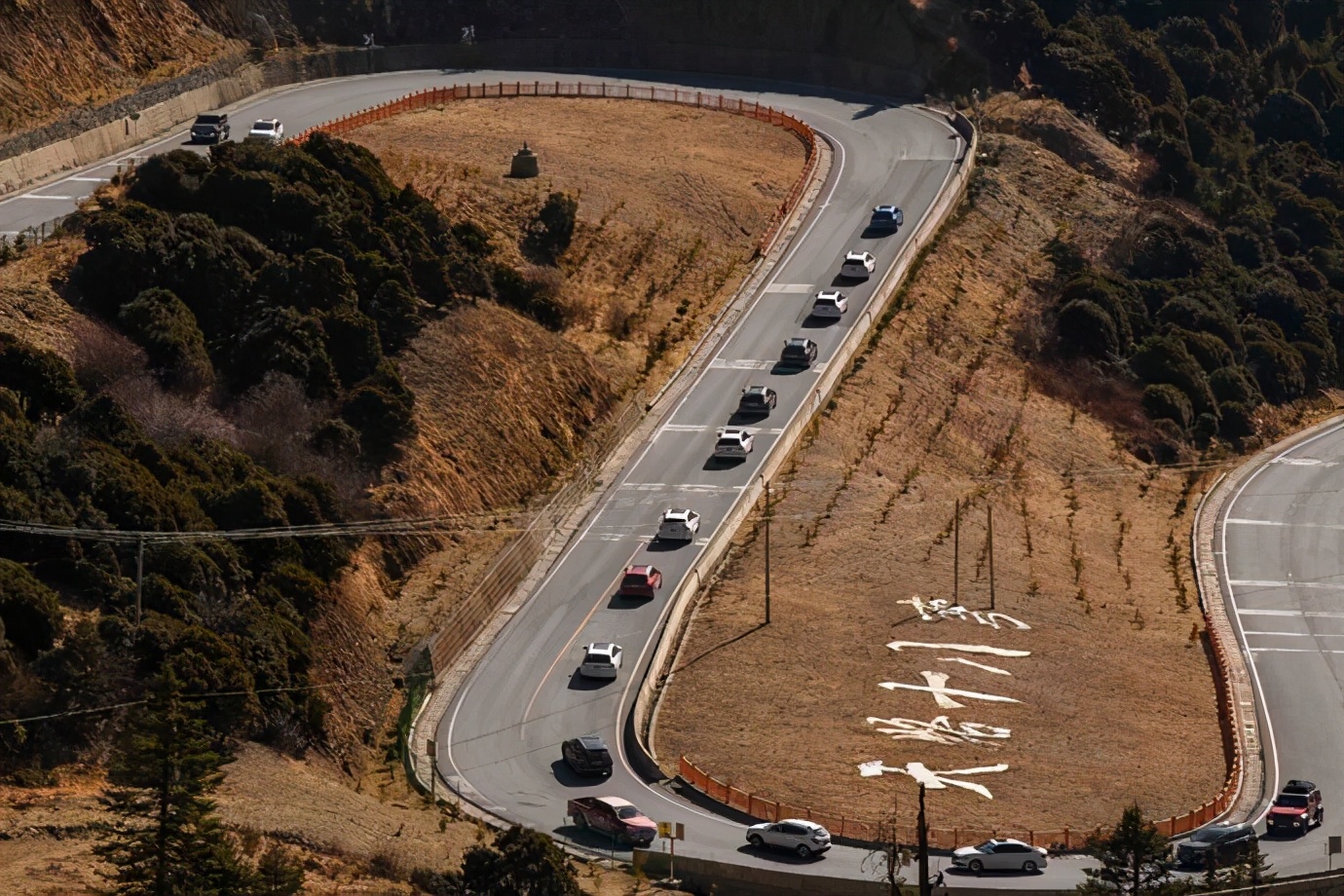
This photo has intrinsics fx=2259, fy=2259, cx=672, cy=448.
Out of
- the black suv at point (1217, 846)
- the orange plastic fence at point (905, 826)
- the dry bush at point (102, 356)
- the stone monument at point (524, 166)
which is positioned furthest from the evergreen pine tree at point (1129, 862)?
the stone monument at point (524, 166)

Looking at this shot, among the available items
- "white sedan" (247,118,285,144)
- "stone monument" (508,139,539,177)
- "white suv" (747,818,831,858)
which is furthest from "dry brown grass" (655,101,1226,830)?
"white sedan" (247,118,285,144)

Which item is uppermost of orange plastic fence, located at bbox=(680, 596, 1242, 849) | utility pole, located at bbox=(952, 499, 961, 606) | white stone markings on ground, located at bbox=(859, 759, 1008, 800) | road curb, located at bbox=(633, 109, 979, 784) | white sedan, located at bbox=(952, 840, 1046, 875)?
white sedan, located at bbox=(952, 840, 1046, 875)

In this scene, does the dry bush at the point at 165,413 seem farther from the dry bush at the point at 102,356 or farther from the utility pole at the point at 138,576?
the utility pole at the point at 138,576

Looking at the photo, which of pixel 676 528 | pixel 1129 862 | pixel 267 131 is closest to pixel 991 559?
pixel 676 528

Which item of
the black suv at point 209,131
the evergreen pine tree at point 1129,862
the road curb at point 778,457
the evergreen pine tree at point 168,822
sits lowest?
the road curb at point 778,457

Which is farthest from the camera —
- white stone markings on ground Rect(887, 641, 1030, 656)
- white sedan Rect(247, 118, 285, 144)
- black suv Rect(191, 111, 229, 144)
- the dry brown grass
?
black suv Rect(191, 111, 229, 144)

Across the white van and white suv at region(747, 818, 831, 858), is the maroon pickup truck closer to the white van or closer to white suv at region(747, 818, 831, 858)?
white suv at region(747, 818, 831, 858)

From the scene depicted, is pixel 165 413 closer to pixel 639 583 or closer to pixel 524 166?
pixel 639 583
